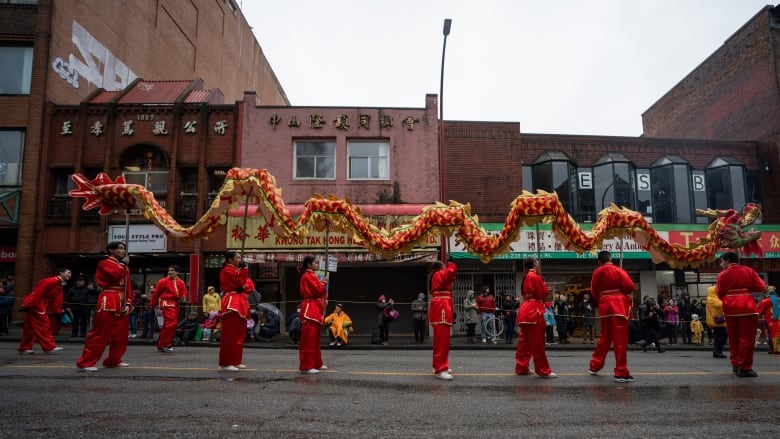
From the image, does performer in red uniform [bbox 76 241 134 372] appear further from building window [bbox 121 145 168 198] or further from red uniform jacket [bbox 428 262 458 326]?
building window [bbox 121 145 168 198]

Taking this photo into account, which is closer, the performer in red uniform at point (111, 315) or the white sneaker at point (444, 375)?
the white sneaker at point (444, 375)

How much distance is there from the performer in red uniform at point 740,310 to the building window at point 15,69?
25246 millimetres

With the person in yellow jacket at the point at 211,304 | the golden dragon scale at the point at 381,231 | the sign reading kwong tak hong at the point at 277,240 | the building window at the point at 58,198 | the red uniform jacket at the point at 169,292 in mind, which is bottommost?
the person in yellow jacket at the point at 211,304

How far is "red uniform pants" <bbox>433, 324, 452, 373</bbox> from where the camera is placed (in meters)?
8.86

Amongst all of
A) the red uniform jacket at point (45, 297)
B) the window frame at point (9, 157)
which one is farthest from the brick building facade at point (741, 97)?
the window frame at point (9, 157)

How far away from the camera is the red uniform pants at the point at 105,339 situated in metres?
8.85

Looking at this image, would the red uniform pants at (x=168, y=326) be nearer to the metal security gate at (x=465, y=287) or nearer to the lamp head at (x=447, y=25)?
the metal security gate at (x=465, y=287)

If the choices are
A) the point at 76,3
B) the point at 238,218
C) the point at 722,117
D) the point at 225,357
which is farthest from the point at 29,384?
the point at 722,117

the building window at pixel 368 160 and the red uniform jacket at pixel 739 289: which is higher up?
the building window at pixel 368 160

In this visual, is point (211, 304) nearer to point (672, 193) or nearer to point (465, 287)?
point (465, 287)

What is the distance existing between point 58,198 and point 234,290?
1668 cm

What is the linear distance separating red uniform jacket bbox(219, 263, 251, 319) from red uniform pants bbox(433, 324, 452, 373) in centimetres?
330

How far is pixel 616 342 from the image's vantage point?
8.53m

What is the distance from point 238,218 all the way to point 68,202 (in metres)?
7.26
